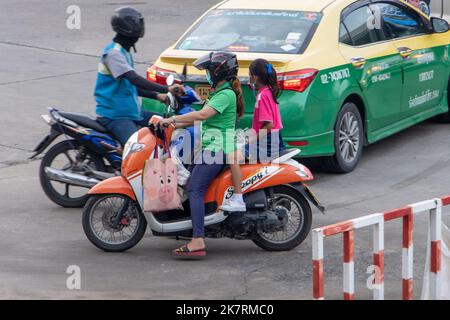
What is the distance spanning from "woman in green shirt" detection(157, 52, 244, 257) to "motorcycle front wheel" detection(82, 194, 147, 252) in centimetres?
41

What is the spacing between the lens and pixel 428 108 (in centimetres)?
1209

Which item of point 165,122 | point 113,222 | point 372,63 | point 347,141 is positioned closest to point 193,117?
point 165,122

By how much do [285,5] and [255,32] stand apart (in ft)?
1.92

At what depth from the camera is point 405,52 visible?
37.2ft

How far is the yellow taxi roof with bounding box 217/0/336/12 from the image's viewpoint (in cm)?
1068

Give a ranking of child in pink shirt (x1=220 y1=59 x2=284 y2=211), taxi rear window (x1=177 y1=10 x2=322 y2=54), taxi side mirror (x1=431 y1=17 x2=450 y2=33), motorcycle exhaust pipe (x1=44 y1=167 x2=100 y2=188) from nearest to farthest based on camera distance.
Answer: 1. child in pink shirt (x1=220 y1=59 x2=284 y2=211)
2. motorcycle exhaust pipe (x1=44 y1=167 x2=100 y2=188)
3. taxi rear window (x1=177 y1=10 x2=322 y2=54)
4. taxi side mirror (x1=431 y1=17 x2=450 y2=33)

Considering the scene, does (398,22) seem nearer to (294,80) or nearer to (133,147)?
(294,80)

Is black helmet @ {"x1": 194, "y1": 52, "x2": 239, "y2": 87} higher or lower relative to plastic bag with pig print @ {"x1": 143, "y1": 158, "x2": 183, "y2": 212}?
higher

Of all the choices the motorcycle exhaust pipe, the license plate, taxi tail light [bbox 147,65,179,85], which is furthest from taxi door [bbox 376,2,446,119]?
the motorcycle exhaust pipe

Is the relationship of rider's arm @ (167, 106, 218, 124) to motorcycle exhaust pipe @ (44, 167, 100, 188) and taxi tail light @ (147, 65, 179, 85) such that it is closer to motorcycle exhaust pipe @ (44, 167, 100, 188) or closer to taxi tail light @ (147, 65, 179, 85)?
motorcycle exhaust pipe @ (44, 167, 100, 188)

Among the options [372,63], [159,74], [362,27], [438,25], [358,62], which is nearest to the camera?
[159,74]

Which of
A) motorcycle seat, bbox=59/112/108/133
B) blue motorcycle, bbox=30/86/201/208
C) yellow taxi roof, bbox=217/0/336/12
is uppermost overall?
yellow taxi roof, bbox=217/0/336/12
